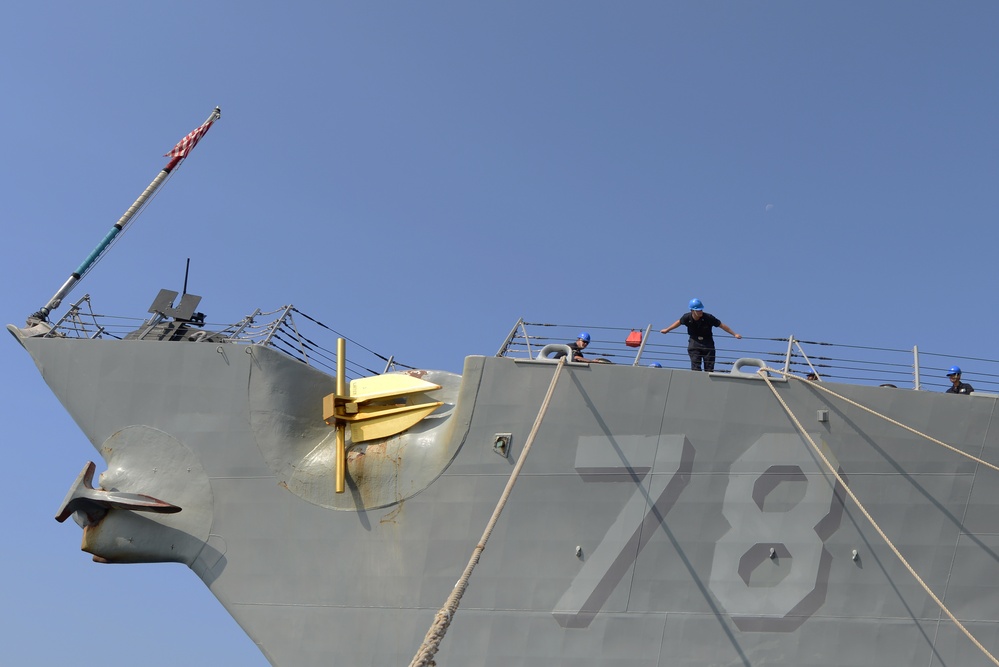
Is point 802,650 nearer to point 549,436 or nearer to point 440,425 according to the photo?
point 549,436

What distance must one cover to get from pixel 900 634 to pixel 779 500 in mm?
2157

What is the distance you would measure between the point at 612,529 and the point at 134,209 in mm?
9824

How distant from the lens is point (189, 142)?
16281 mm

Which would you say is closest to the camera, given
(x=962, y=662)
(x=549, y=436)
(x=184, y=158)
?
(x=962, y=662)

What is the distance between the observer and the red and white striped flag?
634 inches

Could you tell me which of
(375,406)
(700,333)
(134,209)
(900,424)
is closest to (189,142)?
(134,209)

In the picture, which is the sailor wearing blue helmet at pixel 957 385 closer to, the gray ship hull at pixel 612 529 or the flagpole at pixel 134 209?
the gray ship hull at pixel 612 529

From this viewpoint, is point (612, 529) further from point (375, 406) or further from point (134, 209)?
point (134, 209)

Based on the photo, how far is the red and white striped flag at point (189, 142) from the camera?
16094mm

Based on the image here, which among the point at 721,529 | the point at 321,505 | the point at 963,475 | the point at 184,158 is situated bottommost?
the point at 321,505

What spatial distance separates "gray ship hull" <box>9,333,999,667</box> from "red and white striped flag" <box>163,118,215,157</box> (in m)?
5.76

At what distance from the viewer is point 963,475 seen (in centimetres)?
1139

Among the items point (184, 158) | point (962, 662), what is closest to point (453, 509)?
Answer: point (962, 662)

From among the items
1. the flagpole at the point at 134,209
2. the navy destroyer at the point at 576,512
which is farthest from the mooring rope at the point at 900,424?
the flagpole at the point at 134,209
